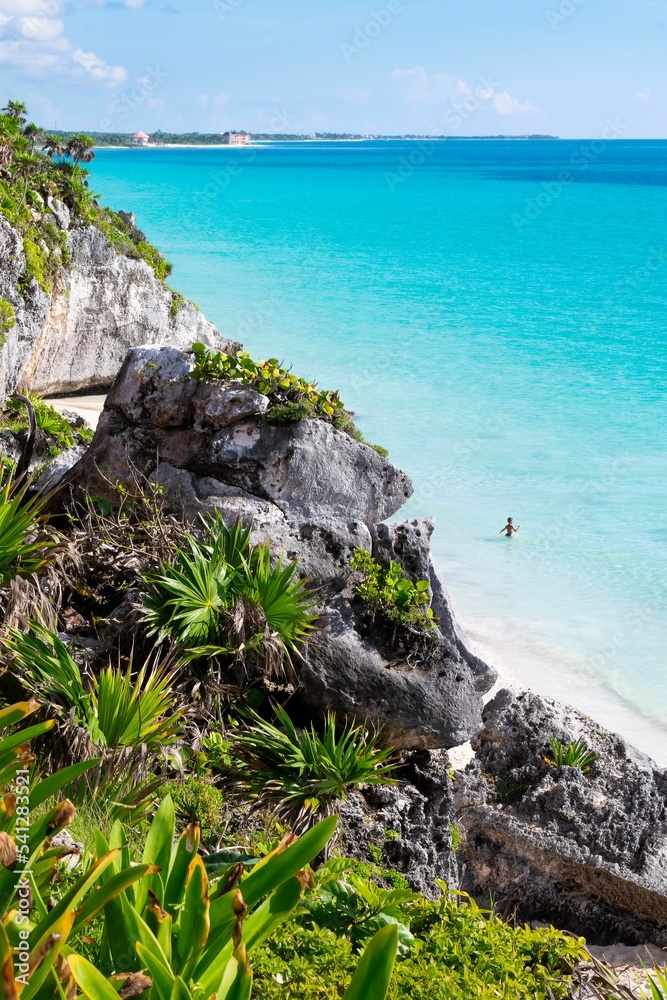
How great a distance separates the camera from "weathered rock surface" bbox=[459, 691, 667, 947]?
22.4 feet

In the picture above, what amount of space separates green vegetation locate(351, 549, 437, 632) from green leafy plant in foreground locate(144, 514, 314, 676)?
0.54 meters

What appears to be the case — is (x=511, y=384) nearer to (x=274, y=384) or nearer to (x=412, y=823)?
(x=274, y=384)

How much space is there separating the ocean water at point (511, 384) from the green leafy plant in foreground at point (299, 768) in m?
5.79

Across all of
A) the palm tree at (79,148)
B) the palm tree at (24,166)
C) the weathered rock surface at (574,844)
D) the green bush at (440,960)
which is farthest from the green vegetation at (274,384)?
the palm tree at (79,148)

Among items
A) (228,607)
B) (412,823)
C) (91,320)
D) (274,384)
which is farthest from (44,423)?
(412,823)

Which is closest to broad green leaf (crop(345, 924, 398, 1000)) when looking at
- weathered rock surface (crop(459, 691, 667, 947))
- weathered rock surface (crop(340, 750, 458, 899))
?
weathered rock surface (crop(340, 750, 458, 899))

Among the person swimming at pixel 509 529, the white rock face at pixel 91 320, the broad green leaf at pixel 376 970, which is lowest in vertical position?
the broad green leaf at pixel 376 970

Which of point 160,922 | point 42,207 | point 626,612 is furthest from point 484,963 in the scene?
point 42,207

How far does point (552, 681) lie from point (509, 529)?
16.0ft

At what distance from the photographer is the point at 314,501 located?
7.23 meters

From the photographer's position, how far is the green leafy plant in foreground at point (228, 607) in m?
6.07

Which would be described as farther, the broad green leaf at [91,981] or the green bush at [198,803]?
the green bush at [198,803]

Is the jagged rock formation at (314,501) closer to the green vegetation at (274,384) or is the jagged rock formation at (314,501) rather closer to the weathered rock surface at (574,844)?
the green vegetation at (274,384)

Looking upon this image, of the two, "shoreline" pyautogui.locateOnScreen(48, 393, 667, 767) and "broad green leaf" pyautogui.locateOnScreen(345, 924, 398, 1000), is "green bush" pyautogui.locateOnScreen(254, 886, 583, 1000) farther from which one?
"shoreline" pyautogui.locateOnScreen(48, 393, 667, 767)
